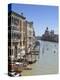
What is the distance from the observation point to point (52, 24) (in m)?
1.61

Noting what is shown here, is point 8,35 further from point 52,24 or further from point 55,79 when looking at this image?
point 55,79

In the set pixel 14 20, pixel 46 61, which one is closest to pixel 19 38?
pixel 14 20

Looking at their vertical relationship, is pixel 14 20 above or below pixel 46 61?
above

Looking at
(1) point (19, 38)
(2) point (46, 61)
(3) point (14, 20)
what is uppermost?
(3) point (14, 20)

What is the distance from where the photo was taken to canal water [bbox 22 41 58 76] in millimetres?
1566

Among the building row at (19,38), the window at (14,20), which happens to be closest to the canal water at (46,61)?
the building row at (19,38)

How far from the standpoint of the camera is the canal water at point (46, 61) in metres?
1.57

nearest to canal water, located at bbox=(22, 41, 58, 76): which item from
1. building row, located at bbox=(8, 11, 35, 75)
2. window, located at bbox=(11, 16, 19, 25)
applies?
building row, located at bbox=(8, 11, 35, 75)

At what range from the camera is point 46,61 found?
5.23 feet

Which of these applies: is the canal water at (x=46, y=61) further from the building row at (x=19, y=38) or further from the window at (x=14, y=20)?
the window at (x=14, y=20)

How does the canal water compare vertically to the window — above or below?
below

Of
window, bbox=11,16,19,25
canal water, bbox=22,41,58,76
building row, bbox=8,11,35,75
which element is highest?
window, bbox=11,16,19,25

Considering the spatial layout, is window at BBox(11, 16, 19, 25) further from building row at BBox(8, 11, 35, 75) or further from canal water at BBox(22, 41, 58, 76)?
canal water at BBox(22, 41, 58, 76)

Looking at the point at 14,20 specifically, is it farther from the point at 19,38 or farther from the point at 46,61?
the point at 46,61
